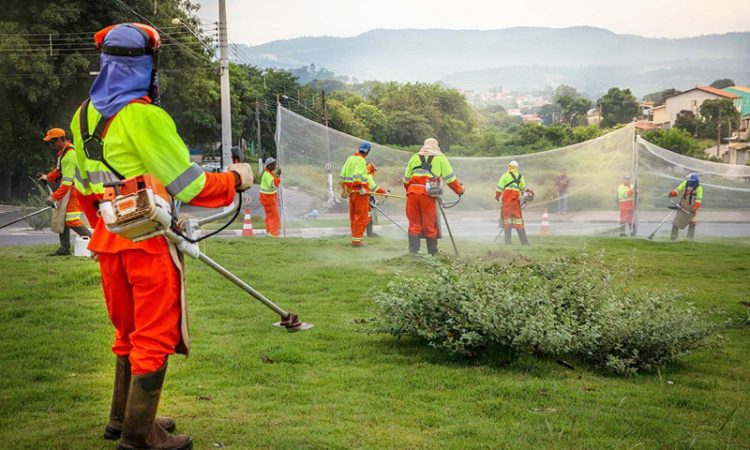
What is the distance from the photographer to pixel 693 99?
24.0m

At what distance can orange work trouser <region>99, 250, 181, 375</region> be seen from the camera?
151 inches

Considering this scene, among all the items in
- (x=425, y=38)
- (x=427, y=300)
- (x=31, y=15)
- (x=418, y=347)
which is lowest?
(x=418, y=347)

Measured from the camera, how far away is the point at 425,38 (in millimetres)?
155625

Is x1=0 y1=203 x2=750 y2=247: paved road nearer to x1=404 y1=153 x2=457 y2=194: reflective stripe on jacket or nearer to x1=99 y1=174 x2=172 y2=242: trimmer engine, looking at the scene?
x1=404 y1=153 x2=457 y2=194: reflective stripe on jacket

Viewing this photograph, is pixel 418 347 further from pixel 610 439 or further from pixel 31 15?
pixel 31 15

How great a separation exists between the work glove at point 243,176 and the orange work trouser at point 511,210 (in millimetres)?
11398

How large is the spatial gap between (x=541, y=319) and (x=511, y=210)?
9.56 m

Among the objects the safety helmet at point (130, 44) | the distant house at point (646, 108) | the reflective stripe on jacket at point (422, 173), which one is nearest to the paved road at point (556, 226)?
the reflective stripe on jacket at point (422, 173)

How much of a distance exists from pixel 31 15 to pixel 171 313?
19.9 meters

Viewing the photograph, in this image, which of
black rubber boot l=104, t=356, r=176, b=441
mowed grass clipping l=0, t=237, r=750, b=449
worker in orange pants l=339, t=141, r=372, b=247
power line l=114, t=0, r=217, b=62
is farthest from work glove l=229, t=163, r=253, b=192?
power line l=114, t=0, r=217, b=62

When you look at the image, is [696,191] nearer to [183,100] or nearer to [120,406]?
[120,406]

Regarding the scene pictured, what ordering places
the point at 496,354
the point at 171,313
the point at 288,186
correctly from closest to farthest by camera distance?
the point at 171,313 → the point at 496,354 → the point at 288,186

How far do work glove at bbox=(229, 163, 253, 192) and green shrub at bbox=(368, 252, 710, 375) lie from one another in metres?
2.24

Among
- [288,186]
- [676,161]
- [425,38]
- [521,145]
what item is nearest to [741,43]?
[521,145]
